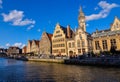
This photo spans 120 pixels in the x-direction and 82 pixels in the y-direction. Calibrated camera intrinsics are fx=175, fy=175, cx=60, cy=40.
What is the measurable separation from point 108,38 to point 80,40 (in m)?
12.9

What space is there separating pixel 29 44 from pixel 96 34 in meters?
65.5

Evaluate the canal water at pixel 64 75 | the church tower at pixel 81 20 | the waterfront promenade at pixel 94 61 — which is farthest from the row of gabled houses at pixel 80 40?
the canal water at pixel 64 75

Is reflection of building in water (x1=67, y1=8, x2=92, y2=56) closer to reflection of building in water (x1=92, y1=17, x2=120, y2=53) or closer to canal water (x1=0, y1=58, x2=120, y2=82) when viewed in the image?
reflection of building in water (x1=92, y1=17, x2=120, y2=53)

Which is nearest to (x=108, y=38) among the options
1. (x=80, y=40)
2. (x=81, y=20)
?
(x=80, y=40)

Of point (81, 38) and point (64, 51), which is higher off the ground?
point (81, 38)

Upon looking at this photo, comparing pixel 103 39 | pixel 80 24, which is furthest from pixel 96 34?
pixel 80 24

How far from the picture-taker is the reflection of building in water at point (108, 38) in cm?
5797

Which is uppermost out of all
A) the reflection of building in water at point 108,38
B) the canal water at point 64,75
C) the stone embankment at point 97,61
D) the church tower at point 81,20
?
the church tower at point 81,20

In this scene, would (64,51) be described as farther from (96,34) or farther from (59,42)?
(96,34)

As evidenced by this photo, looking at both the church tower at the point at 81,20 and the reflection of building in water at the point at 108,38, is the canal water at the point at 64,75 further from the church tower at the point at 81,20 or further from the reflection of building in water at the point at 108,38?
the church tower at the point at 81,20

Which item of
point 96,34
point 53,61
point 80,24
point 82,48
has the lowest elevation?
point 53,61

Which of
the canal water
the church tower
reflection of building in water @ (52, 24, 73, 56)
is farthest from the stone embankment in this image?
reflection of building in water @ (52, 24, 73, 56)

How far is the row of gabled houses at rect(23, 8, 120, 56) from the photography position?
60094mm

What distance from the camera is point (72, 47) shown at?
2906 inches
